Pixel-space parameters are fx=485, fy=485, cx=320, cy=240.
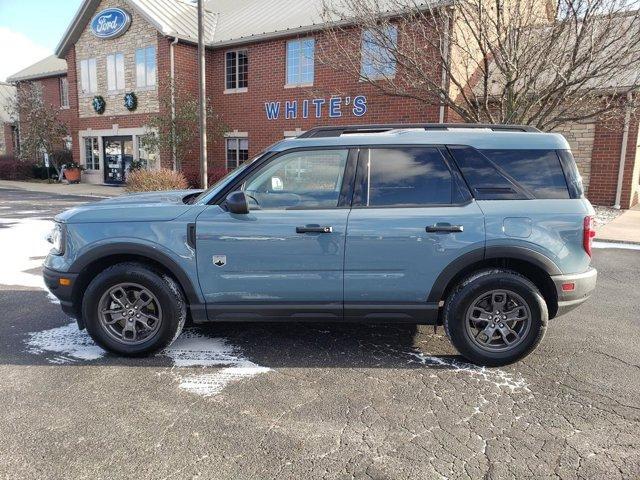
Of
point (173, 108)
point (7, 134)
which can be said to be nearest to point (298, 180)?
point (173, 108)

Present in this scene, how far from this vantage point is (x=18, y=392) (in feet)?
11.2

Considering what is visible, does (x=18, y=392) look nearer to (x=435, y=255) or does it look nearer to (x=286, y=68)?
(x=435, y=255)

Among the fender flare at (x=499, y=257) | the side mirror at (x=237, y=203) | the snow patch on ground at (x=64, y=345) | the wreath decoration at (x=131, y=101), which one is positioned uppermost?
the wreath decoration at (x=131, y=101)

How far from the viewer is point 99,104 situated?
72.0 ft

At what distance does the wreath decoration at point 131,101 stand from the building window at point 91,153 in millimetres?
3436

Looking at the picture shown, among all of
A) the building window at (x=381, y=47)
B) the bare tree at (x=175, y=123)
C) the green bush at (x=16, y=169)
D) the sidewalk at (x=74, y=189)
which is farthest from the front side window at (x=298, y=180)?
the green bush at (x=16, y=169)

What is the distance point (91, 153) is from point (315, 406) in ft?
77.8

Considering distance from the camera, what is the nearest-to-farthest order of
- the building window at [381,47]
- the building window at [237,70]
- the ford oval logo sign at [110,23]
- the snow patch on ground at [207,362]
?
1. the snow patch on ground at [207,362]
2. the building window at [381,47]
3. the building window at [237,70]
4. the ford oval logo sign at [110,23]

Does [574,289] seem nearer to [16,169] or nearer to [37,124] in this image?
[37,124]

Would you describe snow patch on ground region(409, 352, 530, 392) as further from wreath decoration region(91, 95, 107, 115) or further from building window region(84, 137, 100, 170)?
building window region(84, 137, 100, 170)

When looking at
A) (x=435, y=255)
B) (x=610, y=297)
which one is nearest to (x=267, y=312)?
(x=435, y=255)

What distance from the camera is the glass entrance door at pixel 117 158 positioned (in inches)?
867

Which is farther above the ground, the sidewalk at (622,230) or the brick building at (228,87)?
the brick building at (228,87)

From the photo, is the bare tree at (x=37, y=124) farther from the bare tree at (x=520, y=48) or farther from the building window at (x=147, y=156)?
the bare tree at (x=520, y=48)
